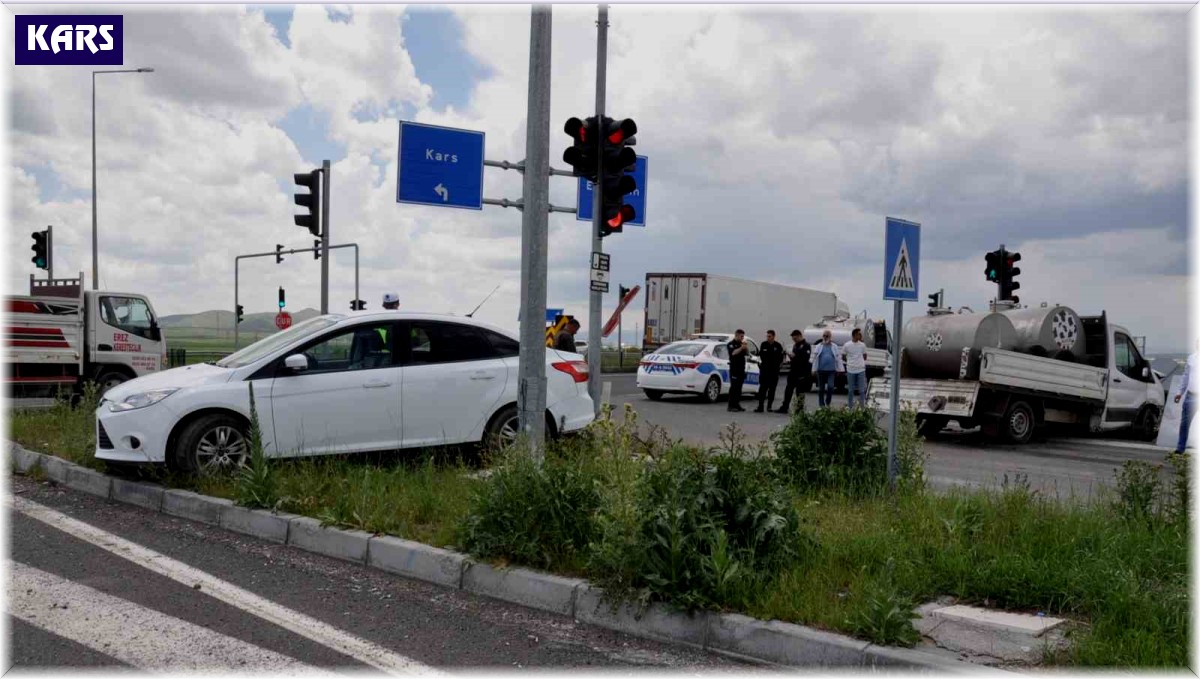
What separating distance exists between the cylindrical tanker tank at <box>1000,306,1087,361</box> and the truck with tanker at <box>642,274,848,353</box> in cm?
1690

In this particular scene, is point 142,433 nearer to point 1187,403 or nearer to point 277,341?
point 277,341

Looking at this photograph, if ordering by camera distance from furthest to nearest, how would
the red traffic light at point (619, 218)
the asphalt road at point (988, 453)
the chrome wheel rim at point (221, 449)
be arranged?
the asphalt road at point (988, 453) < the red traffic light at point (619, 218) < the chrome wheel rim at point (221, 449)

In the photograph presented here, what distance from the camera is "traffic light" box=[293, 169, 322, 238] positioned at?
16.0 meters

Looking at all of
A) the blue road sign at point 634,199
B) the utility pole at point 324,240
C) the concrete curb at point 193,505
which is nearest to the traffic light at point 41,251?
the utility pole at point 324,240

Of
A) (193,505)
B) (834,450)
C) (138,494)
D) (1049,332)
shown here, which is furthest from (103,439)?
(1049,332)

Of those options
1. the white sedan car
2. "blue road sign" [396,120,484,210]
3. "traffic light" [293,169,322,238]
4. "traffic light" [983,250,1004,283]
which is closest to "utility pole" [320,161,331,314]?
"traffic light" [293,169,322,238]

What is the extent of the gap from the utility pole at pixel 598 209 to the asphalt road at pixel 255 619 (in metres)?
5.02

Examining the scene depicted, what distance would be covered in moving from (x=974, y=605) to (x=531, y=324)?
13.8 feet

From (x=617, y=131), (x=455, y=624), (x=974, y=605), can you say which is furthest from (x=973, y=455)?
(x=455, y=624)

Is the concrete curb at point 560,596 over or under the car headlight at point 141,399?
under

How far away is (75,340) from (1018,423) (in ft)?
53.3

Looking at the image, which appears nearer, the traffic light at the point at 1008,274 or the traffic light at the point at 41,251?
the traffic light at the point at 1008,274

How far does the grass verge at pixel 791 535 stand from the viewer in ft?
16.1

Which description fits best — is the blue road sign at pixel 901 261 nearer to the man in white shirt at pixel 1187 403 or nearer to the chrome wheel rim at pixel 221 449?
the chrome wheel rim at pixel 221 449
